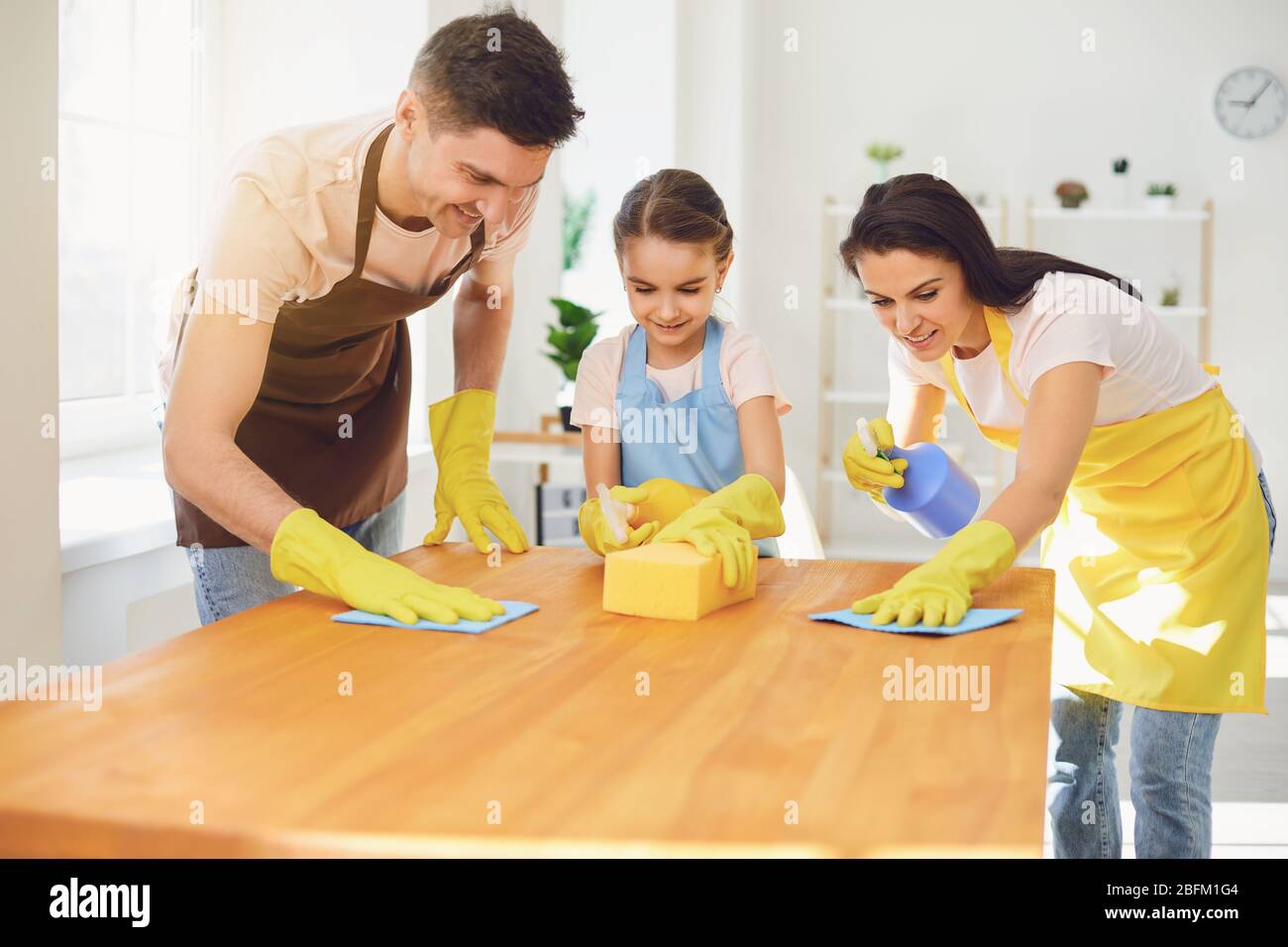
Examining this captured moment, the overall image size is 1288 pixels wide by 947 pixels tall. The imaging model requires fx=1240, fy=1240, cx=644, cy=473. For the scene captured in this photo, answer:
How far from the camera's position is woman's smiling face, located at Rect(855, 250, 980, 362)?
1.55 m

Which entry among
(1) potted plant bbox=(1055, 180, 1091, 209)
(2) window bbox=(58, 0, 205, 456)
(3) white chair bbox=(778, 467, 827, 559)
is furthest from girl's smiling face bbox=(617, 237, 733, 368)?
(1) potted plant bbox=(1055, 180, 1091, 209)

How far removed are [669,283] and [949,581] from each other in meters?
0.64

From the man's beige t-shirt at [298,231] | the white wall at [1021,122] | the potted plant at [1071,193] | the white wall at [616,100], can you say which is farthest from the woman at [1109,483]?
the white wall at [1021,122]

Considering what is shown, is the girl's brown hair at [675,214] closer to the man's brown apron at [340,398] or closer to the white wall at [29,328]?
the man's brown apron at [340,398]

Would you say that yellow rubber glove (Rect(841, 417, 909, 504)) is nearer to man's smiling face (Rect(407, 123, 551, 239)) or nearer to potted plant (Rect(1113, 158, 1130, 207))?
man's smiling face (Rect(407, 123, 551, 239))

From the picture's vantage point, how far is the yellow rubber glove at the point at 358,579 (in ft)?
4.09

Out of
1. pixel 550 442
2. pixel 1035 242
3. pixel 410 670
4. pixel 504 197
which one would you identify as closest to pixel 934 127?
pixel 1035 242

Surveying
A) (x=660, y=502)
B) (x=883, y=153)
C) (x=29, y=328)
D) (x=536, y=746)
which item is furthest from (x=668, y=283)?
(x=883, y=153)

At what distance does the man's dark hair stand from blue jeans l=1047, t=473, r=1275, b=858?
1.06 metres

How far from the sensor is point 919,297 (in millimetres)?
1567

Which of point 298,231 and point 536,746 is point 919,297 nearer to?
point 298,231
